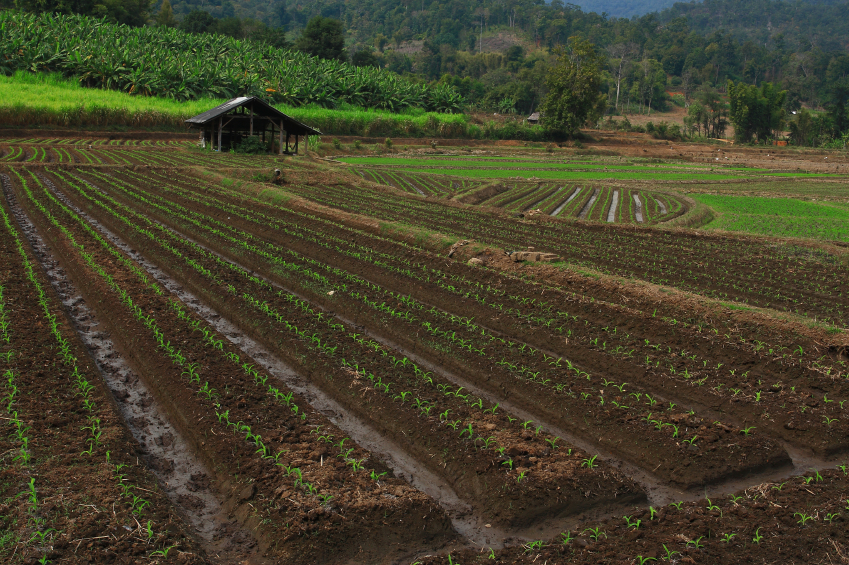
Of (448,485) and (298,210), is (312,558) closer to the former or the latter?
(448,485)

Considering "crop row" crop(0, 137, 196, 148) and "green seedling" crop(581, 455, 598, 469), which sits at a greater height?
"crop row" crop(0, 137, 196, 148)

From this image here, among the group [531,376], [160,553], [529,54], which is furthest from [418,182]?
[529,54]

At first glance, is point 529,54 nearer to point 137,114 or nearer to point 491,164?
point 491,164

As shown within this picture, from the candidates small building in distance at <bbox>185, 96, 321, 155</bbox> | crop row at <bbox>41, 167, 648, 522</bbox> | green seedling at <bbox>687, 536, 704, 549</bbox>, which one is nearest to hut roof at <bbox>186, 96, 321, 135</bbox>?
small building in distance at <bbox>185, 96, 321, 155</bbox>

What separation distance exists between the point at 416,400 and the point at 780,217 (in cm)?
2335

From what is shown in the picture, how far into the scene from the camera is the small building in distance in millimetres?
41281

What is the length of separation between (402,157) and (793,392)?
46.6m

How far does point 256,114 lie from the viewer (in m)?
43.4

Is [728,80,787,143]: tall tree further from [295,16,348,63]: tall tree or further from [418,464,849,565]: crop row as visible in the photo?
[418,464,849,565]: crop row

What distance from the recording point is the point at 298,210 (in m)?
21.8

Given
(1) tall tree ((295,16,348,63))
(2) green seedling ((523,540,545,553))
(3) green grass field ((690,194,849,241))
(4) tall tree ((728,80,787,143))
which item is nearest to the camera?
(2) green seedling ((523,540,545,553))

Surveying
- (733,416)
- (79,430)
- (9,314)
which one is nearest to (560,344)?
(733,416)

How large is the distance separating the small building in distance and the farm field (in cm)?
2670

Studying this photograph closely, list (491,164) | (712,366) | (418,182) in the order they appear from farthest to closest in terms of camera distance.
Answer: (491,164) < (418,182) < (712,366)
